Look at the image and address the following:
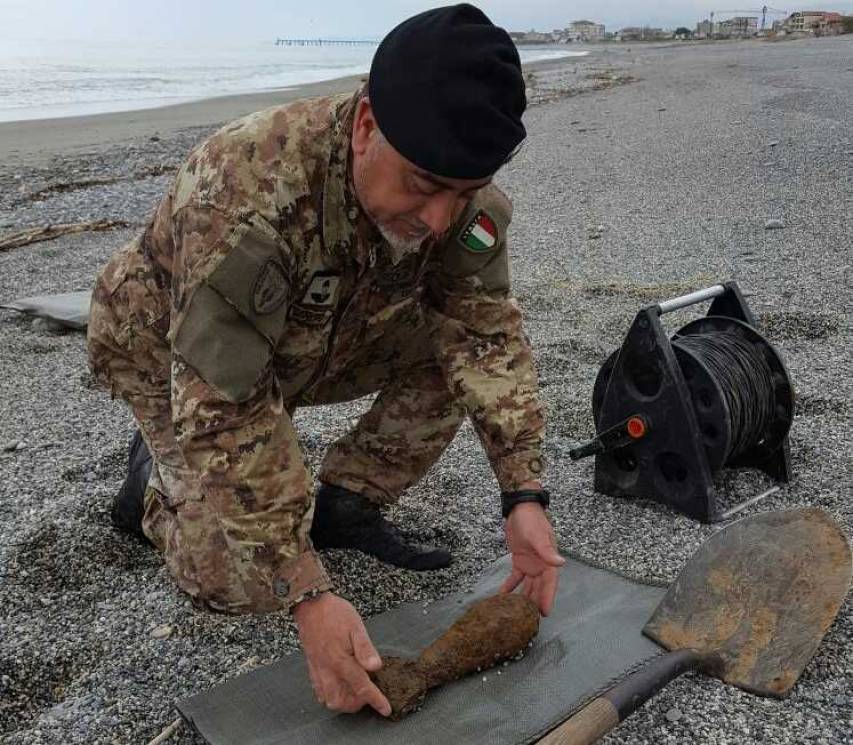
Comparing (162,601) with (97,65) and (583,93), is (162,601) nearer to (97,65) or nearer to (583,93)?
(583,93)

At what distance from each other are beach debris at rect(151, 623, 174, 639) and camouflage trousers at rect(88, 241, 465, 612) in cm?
14

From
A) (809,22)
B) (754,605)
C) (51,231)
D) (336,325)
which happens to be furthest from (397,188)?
(809,22)

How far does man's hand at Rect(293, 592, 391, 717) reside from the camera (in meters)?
2.00

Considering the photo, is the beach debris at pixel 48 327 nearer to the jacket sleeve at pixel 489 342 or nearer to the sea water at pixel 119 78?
the jacket sleeve at pixel 489 342

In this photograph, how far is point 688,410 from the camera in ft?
10.1

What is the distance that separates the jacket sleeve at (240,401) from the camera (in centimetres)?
210

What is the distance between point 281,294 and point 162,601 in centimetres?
120

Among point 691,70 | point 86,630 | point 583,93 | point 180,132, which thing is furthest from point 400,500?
point 691,70

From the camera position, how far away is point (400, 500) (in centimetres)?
357

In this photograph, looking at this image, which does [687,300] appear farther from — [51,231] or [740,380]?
[51,231]

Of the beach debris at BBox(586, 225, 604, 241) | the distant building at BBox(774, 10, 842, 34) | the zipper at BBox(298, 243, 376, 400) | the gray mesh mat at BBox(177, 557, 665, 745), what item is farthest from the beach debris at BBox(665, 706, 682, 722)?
the distant building at BBox(774, 10, 842, 34)

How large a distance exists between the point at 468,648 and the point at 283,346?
3.10 feet

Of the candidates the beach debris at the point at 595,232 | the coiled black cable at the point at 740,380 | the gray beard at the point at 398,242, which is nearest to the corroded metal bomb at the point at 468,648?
the gray beard at the point at 398,242

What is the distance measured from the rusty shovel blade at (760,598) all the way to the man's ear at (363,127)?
149 cm
